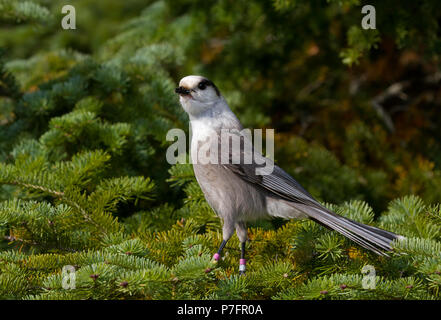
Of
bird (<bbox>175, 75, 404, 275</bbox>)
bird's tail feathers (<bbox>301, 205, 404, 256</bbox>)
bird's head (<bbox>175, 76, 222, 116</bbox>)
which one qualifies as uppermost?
bird's head (<bbox>175, 76, 222, 116</bbox>)

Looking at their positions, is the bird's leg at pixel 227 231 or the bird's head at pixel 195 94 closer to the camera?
the bird's leg at pixel 227 231

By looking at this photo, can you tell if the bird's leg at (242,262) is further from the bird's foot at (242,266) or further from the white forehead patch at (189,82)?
the white forehead patch at (189,82)

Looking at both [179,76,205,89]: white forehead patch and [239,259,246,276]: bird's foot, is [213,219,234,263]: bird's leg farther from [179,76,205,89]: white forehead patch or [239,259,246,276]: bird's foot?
[179,76,205,89]: white forehead patch

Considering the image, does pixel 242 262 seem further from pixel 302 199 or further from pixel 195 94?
pixel 195 94

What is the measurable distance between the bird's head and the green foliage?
399 mm

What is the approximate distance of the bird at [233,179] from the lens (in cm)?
250

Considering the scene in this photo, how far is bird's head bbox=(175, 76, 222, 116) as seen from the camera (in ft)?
8.88

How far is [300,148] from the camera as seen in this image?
3.79 metres

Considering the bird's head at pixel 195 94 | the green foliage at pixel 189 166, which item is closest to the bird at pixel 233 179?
the bird's head at pixel 195 94

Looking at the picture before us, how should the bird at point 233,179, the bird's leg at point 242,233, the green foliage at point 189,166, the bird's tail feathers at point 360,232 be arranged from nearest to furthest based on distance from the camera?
the green foliage at point 189,166
the bird's tail feathers at point 360,232
the bird's leg at point 242,233
the bird at point 233,179

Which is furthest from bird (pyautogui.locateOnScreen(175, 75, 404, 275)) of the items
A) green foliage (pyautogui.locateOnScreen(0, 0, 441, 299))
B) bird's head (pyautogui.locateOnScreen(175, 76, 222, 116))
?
green foliage (pyautogui.locateOnScreen(0, 0, 441, 299))

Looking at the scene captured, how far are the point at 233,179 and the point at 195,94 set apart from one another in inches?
21.5

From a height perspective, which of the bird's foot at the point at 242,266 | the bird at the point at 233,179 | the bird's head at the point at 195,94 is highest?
the bird's head at the point at 195,94

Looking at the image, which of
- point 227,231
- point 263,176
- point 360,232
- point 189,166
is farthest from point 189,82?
point 360,232
